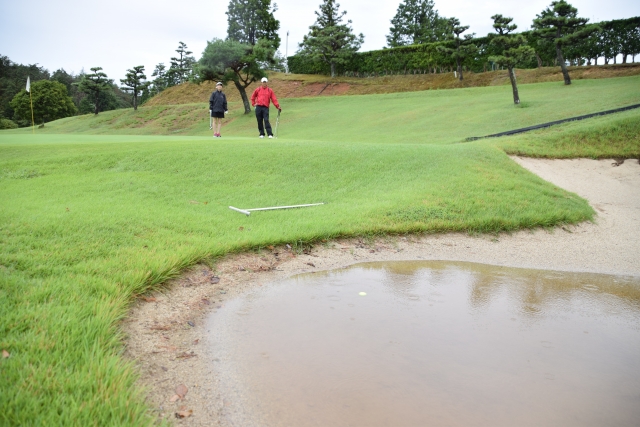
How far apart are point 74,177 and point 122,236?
14.1 feet

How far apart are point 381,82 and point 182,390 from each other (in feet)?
149

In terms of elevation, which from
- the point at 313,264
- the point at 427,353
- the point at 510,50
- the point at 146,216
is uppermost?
the point at 510,50

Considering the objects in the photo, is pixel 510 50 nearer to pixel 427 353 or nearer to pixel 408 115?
pixel 408 115

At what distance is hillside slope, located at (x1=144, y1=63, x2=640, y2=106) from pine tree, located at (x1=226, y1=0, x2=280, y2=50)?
21.0ft

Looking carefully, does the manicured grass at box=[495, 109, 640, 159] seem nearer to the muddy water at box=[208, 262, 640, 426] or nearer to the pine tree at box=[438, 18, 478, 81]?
the muddy water at box=[208, 262, 640, 426]

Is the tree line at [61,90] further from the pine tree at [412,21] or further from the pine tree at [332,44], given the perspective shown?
the pine tree at [412,21]

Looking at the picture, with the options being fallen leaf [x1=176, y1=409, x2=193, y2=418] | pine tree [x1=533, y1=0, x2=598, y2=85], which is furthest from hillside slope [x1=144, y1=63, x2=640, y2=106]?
fallen leaf [x1=176, y1=409, x2=193, y2=418]

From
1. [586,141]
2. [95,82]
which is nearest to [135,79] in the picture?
[95,82]

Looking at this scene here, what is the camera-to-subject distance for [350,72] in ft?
174

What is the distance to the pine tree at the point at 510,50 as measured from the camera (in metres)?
22.9

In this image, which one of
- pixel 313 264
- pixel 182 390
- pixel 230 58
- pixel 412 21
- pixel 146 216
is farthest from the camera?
pixel 412 21

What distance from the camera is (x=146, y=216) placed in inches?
243

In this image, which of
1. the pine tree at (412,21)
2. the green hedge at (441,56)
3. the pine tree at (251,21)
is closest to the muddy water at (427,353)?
the green hedge at (441,56)

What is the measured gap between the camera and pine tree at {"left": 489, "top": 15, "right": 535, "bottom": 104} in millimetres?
22938
